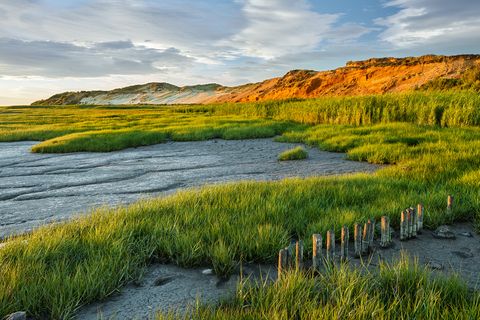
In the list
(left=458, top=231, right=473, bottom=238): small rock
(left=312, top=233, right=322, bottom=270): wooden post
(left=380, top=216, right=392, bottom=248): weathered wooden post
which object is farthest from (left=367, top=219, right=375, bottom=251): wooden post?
(left=458, top=231, right=473, bottom=238): small rock

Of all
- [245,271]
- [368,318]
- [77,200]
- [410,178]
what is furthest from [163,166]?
[368,318]

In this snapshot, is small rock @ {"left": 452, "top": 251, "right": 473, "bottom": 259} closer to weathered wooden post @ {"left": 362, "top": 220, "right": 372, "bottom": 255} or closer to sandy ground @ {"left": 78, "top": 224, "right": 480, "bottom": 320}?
sandy ground @ {"left": 78, "top": 224, "right": 480, "bottom": 320}

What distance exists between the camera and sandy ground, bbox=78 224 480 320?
6.73ft

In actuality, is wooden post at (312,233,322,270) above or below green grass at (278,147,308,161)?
above

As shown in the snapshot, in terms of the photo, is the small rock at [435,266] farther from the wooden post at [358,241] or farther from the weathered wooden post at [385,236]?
the wooden post at [358,241]

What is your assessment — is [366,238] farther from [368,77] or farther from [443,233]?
[368,77]

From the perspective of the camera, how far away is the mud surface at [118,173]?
172 inches

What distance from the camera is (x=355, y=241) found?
2594 mm

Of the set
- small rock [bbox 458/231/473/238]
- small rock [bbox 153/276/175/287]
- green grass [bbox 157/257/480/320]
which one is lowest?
small rock [bbox 458/231/473/238]

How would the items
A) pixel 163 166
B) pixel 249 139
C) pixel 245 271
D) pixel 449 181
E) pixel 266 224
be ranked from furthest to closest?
1. pixel 249 139
2. pixel 163 166
3. pixel 449 181
4. pixel 266 224
5. pixel 245 271

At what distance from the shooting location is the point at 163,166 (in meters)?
7.25

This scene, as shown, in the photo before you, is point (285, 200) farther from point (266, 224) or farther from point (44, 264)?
point (44, 264)

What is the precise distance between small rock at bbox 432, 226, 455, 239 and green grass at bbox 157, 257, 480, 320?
1072 mm

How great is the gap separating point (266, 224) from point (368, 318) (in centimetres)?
126
